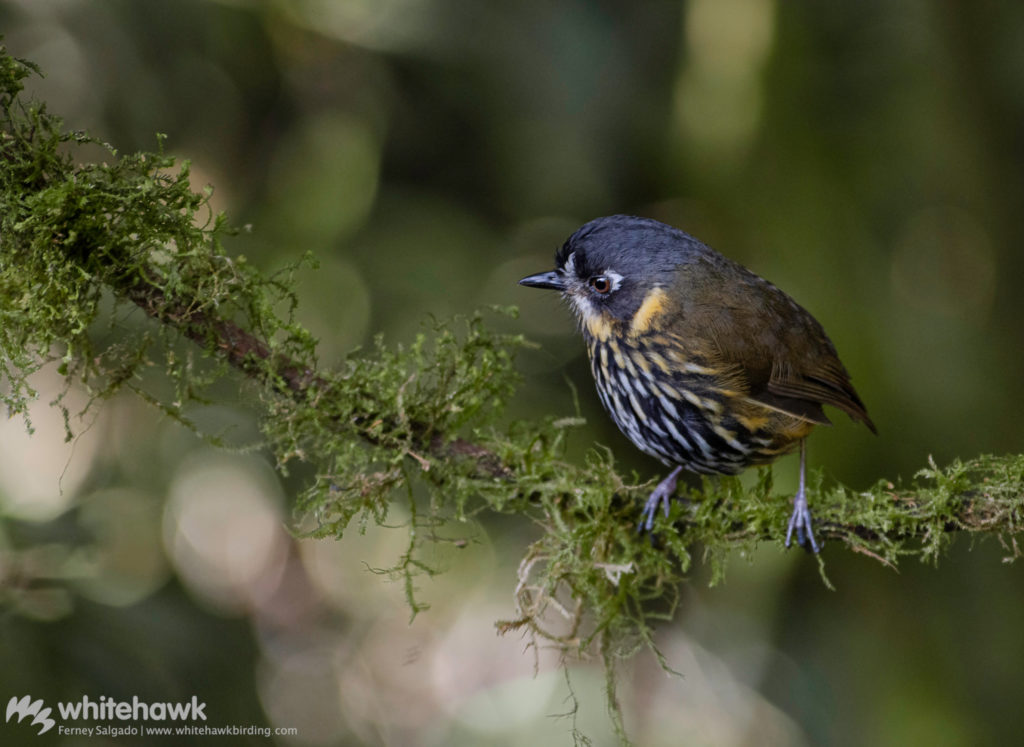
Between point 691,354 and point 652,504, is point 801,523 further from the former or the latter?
point 691,354

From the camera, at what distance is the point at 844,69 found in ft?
12.8

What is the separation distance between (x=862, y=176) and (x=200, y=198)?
9.52 feet

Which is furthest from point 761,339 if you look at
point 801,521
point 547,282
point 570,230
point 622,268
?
point 570,230

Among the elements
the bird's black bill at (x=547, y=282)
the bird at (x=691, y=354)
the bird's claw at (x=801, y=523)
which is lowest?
the bird's claw at (x=801, y=523)

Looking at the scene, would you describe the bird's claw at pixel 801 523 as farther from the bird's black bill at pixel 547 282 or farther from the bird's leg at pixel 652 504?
the bird's black bill at pixel 547 282

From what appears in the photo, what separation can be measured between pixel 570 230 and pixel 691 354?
154 cm

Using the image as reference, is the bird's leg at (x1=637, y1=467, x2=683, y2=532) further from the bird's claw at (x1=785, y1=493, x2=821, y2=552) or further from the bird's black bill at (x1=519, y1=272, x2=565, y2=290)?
the bird's black bill at (x1=519, y1=272, x2=565, y2=290)

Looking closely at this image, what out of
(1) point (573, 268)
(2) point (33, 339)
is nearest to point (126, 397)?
(2) point (33, 339)

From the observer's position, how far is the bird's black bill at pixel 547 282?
276 centimetres

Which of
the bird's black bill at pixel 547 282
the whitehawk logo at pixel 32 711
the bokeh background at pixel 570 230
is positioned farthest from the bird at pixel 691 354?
the whitehawk logo at pixel 32 711

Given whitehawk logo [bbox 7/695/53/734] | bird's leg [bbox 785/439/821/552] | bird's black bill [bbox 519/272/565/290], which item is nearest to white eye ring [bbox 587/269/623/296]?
bird's black bill [bbox 519/272/565/290]

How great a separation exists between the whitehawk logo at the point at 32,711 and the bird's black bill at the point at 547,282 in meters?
1.71

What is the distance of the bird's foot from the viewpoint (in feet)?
7.37

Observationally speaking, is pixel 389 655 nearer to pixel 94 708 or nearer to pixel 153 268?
pixel 94 708
